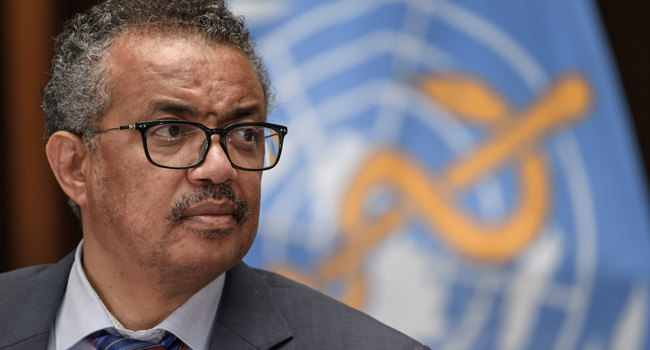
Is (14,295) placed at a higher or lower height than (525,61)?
lower

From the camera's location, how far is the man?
137 cm

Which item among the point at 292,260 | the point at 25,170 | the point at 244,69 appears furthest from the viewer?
the point at 292,260

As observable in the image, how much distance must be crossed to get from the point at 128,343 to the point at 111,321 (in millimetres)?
80

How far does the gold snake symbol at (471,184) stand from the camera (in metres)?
3.45

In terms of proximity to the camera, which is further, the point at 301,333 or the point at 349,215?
the point at 349,215

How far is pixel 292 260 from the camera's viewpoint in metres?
3.43

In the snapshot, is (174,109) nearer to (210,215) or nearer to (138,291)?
(210,215)

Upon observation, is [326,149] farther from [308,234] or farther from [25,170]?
[25,170]

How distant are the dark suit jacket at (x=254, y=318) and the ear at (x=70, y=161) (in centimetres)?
24

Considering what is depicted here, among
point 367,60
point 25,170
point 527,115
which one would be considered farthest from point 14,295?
point 527,115

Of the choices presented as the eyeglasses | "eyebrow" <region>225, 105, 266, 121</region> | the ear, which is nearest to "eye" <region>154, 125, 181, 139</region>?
the eyeglasses

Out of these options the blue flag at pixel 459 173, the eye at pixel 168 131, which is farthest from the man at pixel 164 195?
the blue flag at pixel 459 173

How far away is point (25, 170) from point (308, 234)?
1449mm

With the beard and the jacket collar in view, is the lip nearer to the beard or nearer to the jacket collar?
the beard
